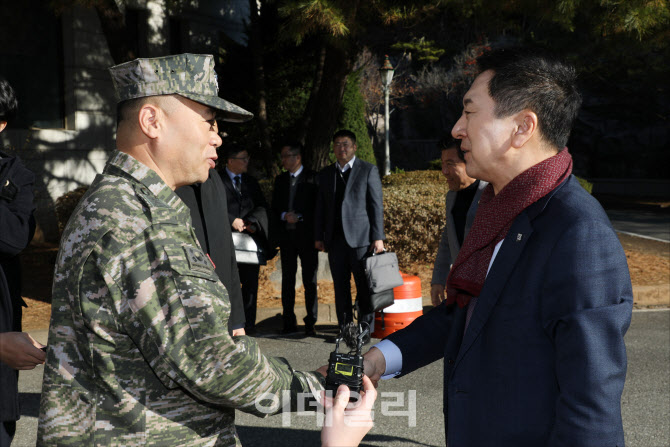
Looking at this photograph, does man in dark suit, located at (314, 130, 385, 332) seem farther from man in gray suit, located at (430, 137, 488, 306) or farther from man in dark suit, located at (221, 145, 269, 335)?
man in gray suit, located at (430, 137, 488, 306)

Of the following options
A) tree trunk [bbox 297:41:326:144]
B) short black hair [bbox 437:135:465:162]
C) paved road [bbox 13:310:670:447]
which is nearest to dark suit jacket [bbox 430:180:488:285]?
short black hair [bbox 437:135:465:162]

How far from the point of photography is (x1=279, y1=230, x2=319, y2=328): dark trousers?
7.55m

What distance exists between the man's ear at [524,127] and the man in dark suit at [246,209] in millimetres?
5271

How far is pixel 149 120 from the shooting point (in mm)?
1908

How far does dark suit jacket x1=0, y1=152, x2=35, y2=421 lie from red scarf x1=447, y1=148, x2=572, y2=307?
6.73 feet

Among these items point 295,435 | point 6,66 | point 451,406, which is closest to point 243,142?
point 6,66

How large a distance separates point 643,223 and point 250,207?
14036mm

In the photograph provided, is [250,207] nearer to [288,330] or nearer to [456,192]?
[288,330]

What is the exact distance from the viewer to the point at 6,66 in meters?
12.9

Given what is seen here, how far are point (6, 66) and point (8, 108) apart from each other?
11259mm

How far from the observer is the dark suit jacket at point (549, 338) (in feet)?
5.49

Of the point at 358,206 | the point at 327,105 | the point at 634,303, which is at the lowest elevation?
the point at 634,303

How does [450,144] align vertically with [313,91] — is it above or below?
below

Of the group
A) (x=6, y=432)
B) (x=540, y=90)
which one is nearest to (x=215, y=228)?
(x=6, y=432)
